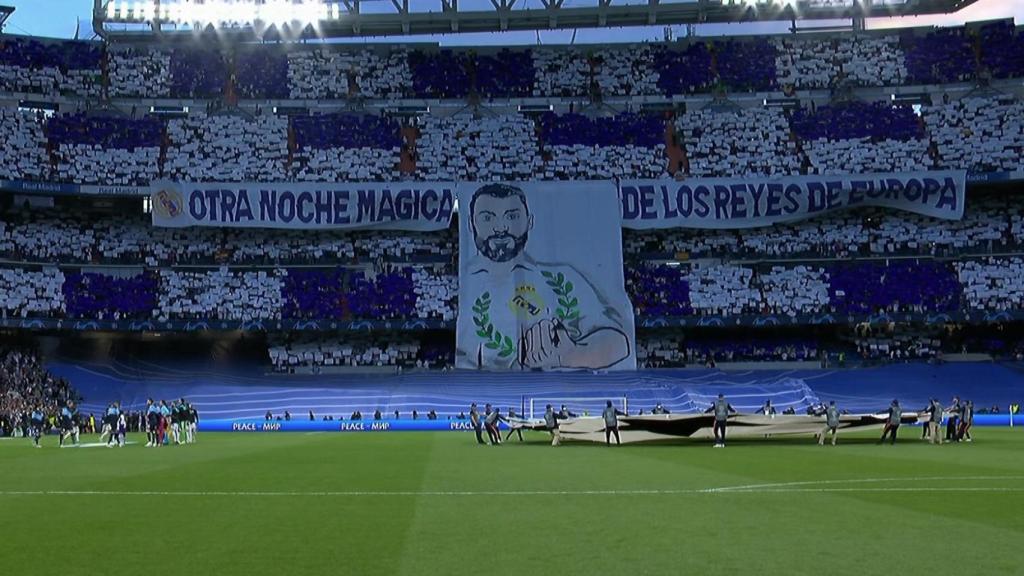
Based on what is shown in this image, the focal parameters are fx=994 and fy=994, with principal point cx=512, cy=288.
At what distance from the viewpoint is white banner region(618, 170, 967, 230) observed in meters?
61.5

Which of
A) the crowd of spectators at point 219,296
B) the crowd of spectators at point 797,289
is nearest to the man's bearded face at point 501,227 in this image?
the crowd of spectators at point 797,289

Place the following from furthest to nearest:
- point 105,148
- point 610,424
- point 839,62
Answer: point 839,62
point 105,148
point 610,424

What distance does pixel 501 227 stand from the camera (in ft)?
199

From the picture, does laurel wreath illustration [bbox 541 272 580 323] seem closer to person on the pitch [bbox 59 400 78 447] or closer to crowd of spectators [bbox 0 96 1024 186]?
crowd of spectators [bbox 0 96 1024 186]

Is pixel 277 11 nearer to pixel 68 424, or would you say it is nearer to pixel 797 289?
pixel 68 424

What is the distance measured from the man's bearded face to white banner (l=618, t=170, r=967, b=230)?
6.60 metres

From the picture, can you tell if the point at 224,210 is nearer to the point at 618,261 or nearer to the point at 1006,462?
the point at 618,261

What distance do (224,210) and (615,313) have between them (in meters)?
25.0

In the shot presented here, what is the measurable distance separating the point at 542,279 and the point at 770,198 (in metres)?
15.7

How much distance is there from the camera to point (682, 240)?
65.2m

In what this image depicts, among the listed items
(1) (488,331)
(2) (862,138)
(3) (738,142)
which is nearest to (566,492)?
(1) (488,331)

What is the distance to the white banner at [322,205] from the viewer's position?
203 feet

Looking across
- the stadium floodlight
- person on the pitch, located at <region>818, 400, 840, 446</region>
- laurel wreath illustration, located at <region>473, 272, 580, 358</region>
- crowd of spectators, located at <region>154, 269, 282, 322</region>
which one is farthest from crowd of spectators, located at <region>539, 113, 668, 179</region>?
person on the pitch, located at <region>818, 400, 840, 446</region>

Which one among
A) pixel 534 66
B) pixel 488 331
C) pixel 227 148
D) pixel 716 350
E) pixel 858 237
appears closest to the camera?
pixel 488 331
